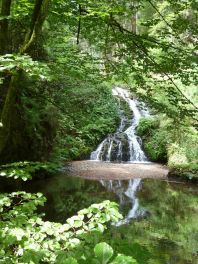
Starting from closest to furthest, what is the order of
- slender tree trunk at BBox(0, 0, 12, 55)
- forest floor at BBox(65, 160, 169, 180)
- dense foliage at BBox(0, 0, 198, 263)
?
dense foliage at BBox(0, 0, 198, 263) → slender tree trunk at BBox(0, 0, 12, 55) → forest floor at BBox(65, 160, 169, 180)

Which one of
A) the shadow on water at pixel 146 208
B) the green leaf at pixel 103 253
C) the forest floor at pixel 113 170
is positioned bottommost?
the shadow on water at pixel 146 208

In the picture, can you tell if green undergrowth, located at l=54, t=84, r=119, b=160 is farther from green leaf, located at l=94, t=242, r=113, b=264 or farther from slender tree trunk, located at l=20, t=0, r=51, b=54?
green leaf, located at l=94, t=242, r=113, b=264

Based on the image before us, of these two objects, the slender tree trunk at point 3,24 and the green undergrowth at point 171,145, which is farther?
the green undergrowth at point 171,145

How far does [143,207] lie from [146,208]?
0.11 m

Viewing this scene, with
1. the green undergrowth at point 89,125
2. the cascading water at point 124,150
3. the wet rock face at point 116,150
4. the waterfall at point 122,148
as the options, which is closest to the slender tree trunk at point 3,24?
the green undergrowth at point 89,125

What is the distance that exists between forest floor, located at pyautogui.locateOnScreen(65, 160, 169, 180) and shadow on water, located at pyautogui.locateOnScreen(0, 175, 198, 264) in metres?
0.84

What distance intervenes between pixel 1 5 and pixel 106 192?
25.3ft

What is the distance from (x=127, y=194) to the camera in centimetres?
1041

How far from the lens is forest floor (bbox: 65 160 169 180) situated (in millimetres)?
13006

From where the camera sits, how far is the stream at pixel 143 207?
631 cm

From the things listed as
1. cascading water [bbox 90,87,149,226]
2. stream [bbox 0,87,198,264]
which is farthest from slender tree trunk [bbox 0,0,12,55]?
cascading water [bbox 90,87,149,226]

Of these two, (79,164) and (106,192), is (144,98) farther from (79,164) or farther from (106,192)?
(79,164)

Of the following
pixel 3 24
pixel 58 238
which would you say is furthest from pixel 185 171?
pixel 58 238

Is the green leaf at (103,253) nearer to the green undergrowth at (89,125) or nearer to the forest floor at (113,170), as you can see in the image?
the green undergrowth at (89,125)
